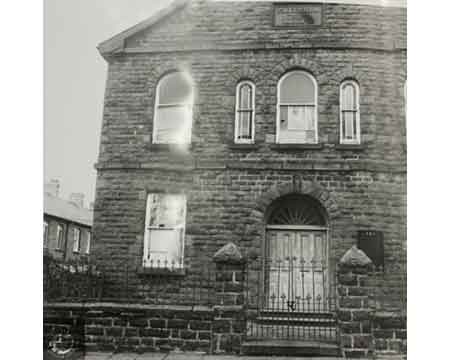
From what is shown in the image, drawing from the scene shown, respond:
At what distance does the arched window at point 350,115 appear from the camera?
422 cm

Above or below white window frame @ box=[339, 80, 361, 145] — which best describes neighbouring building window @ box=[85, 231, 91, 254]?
below

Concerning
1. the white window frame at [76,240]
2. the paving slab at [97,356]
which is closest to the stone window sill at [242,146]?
the white window frame at [76,240]

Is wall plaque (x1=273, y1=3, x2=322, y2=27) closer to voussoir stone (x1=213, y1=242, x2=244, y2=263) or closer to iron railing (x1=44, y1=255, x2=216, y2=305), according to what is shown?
voussoir stone (x1=213, y1=242, x2=244, y2=263)

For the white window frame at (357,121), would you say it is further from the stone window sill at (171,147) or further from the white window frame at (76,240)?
the white window frame at (76,240)

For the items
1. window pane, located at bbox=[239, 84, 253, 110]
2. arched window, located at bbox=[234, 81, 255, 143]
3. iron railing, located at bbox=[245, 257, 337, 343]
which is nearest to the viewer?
iron railing, located at bbox=[245, 257, 337, 343]

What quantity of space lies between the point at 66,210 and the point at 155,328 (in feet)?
4.24

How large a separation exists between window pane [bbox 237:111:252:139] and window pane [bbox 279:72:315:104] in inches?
13.9

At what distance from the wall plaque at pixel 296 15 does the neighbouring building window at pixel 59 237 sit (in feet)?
8.79

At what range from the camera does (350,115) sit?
4.26 metres

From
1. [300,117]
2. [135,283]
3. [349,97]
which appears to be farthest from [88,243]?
[349,97]

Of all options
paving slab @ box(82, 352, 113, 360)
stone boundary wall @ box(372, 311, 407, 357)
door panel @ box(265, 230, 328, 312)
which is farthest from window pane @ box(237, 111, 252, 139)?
paving slab @ box(82, 352, 113, 360)

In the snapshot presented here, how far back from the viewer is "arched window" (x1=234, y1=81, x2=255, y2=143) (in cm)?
438
